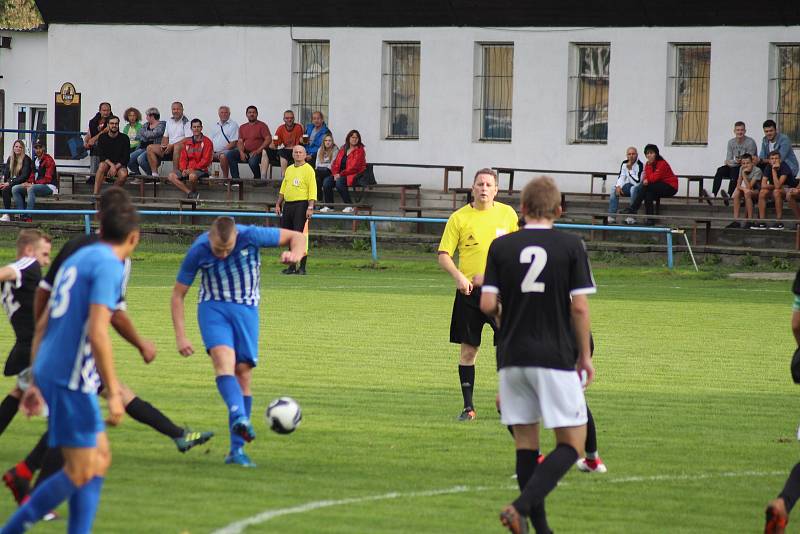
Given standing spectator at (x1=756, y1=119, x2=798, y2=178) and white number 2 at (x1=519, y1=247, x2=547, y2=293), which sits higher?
standing spectator at (x1=756, y1=119, x2=798, y2=178)

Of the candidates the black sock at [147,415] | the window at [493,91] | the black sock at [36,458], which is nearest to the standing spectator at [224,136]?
the window at [493,91]

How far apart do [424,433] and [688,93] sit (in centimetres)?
2027

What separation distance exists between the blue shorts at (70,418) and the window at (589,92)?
2495 centimetres

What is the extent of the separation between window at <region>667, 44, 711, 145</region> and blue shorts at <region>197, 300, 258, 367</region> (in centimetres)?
2136

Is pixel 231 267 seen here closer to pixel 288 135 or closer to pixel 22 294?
pixel 22 294

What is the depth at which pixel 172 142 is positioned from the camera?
3219 cm

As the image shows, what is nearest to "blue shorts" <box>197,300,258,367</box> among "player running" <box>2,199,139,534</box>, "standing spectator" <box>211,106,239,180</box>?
"player running" <box>2,199,139,534</box>

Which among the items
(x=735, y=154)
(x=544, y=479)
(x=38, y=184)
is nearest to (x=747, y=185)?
(x=735, y=154)

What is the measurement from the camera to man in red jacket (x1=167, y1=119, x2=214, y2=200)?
31.0 m

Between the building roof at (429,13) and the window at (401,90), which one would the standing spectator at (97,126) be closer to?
the building roof at (429,13)

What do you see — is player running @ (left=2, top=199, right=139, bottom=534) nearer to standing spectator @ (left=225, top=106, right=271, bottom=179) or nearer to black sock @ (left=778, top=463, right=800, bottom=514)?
black sock @ (left=778, top=463, right=800, bottom=514)

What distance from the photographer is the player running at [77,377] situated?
6.15 meters

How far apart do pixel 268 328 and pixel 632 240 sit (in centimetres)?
1108

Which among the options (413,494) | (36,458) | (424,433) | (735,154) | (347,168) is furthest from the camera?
(347,168)
